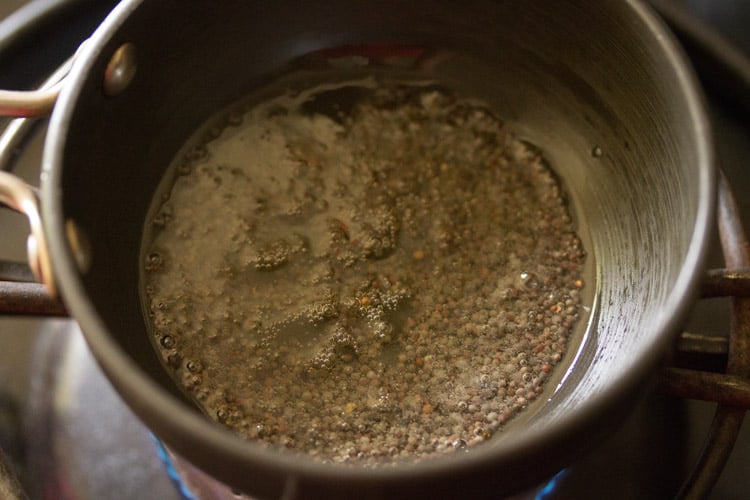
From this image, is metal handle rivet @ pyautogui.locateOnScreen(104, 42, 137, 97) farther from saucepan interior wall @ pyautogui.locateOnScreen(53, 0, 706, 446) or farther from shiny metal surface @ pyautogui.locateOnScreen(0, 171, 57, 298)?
shiny metal surface @ pyautogui.locateOnScreen(0, 171, 57, 298)

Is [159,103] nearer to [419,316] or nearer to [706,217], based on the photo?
[419,316]

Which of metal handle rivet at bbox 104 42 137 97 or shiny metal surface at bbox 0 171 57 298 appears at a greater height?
metal handle rivet at bbox 104 42 137 97

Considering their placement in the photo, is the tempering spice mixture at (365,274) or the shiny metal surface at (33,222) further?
the tempering spice mixture at (365,274)

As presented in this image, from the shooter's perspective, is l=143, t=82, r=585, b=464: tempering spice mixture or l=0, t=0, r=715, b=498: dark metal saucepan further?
l=143, t=82, r=585, b=464: tempering spice mixture

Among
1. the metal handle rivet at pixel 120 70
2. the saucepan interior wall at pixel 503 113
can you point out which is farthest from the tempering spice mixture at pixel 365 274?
the metal handle rivet at pixel 120 70

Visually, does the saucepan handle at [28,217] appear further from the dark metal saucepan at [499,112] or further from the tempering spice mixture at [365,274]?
the tempering spice mixture at [365,274]

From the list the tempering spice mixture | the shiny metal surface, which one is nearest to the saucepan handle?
the shiny metal surface
